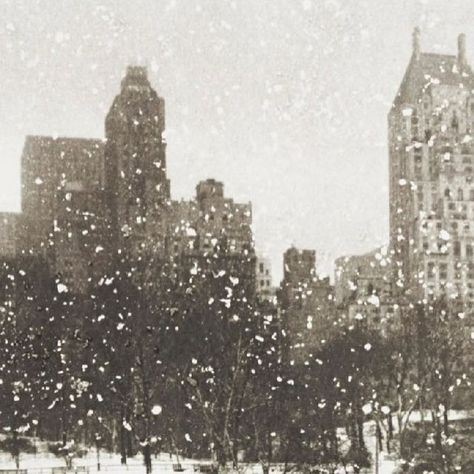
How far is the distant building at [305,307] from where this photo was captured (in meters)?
28.4

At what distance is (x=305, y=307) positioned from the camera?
3180 centimetres

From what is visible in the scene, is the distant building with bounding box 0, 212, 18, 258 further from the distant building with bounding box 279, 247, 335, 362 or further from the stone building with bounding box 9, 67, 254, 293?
the distant building with bounding box 279, 247, 335, 362

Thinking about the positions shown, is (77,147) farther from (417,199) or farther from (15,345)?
(417,199)

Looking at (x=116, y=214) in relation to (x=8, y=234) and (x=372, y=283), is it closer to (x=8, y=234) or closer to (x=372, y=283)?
(x=8, y=234)

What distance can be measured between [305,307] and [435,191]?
6.25 meters

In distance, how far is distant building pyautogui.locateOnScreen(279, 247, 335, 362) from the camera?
1119 inches

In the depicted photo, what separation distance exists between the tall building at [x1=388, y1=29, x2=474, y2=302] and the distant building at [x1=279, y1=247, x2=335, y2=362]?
3.15 meters

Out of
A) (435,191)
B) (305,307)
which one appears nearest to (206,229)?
(305,307)

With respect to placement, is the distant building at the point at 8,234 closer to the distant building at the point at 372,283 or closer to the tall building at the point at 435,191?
the distant building at the point at 372,283

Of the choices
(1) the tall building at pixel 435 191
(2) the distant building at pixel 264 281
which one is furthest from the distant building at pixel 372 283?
(2) the distant building at pixel 264 281

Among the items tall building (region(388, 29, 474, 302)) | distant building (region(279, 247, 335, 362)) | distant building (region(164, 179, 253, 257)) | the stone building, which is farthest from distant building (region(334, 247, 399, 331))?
the stone building

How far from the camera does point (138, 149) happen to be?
2741 centimetres

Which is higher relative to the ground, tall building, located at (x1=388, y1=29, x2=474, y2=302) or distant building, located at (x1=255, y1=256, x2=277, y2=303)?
tall building, located at (x1=388, y1=29, x2=474, y2=302)

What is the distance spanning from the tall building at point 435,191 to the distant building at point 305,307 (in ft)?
10.3
